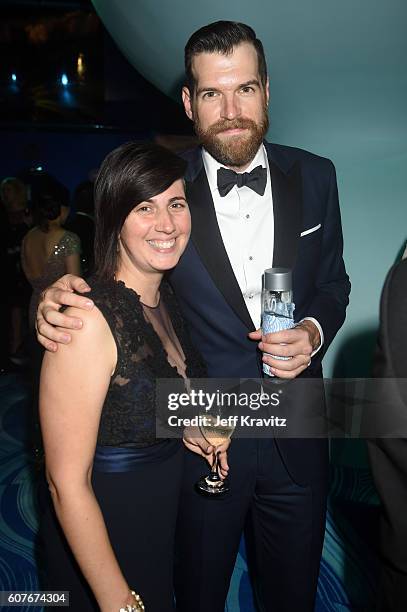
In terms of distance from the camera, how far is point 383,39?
207cm

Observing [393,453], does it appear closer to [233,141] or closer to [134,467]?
[134,467]

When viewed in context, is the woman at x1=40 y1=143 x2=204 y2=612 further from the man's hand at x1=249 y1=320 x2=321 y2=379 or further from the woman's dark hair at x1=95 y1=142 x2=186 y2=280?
the man's hand at x1=249 y1=320 x2=321 y2=379

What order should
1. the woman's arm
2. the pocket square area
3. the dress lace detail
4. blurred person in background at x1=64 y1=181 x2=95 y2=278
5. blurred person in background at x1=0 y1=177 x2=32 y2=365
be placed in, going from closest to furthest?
1. the woman's arm
2. the dress lace detail
3. the pocket square area
4. blurred person in background at x1=64 y1=181 x2=95 y2=278
5. blurred person in background at x1=0 y1=177 x2=32 y2=365

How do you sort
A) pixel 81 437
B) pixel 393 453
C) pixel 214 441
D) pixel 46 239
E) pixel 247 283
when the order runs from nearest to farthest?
pixel 393 453 → pixel 81 437 → pixel 214 441 → pixel 247 283 → pixel 46 239

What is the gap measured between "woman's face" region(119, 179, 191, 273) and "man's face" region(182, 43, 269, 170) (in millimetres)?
225

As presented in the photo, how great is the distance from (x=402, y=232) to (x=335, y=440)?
105 centimetres

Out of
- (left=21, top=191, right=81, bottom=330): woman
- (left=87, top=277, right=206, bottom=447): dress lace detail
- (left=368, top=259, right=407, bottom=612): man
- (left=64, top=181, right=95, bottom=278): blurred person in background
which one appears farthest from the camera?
(left=64, top=181, right=95, bottom=278): blurred person in background

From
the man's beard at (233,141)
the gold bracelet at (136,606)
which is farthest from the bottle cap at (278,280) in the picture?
the gold bracelet at (136,606)

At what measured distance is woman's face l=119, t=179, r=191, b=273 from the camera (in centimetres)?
157

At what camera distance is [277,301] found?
1.51 metres

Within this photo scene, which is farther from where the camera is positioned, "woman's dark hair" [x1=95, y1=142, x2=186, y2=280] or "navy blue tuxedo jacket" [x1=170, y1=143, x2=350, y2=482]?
"navy blue tuxedo jacket" [x1=170, y1=143, x2=350, y2=482]

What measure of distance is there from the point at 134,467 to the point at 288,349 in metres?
0.50

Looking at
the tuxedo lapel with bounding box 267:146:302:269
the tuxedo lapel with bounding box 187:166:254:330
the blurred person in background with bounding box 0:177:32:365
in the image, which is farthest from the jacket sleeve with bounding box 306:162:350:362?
the blurred person in background with bounding box 0:177:32:365

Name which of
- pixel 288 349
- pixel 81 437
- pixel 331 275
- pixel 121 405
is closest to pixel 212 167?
pixel 331 275
